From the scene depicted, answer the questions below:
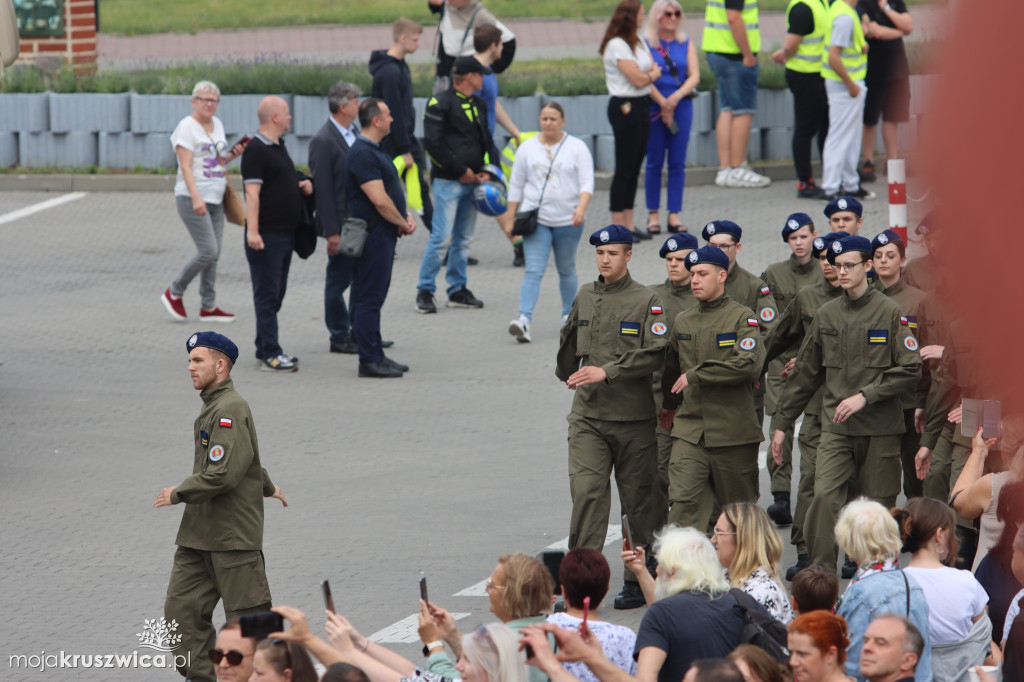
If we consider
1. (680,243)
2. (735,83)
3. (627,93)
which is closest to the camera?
(680,243)

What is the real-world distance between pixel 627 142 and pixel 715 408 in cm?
807

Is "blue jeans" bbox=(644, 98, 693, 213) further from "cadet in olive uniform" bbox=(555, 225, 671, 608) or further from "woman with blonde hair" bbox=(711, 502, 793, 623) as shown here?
"woman with blonde hair" bbox=(711, 502, 793, 623)

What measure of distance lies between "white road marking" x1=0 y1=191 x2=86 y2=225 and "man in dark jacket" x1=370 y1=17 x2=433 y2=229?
5.49 m

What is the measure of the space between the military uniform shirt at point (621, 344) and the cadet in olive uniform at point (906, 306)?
129cm

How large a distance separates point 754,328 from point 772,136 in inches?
460

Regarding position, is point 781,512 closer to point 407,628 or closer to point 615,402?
point 615,402

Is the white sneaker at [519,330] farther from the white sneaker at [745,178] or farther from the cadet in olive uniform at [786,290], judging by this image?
the white sneaker at [745,178]

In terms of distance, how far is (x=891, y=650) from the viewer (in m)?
4.20

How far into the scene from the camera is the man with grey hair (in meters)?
4.21

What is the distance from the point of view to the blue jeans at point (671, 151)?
1533 centimetres

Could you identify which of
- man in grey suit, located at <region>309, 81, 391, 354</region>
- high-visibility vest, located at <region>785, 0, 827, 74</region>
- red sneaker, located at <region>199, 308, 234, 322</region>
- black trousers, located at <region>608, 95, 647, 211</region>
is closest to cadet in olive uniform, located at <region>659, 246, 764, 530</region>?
man in grey suit, located at <region>309, 81, 391, 354</region>

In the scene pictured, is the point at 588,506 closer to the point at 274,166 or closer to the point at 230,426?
the point at 230,426

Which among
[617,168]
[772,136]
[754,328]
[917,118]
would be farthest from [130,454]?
[772,136]

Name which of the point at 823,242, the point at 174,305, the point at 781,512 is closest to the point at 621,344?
the point at 823,242
